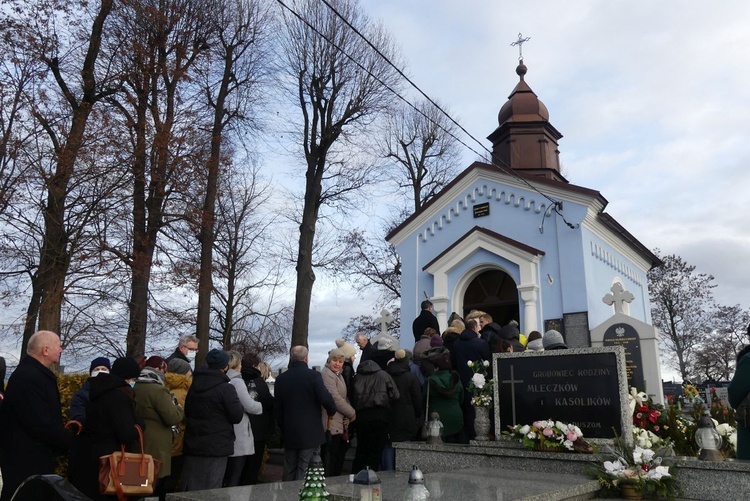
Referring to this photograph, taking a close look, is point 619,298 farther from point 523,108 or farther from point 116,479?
point 116,479

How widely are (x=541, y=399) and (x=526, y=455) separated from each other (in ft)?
2.01

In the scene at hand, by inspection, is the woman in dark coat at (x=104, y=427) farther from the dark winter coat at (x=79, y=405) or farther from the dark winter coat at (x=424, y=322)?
the dark winter coat at (x=424, y=322)

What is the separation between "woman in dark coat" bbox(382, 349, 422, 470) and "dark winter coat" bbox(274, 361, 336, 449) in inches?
42.9

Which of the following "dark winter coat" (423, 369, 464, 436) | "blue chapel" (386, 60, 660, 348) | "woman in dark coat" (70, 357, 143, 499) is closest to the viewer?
"woman in dark coat" (70, 357, 143, 499)

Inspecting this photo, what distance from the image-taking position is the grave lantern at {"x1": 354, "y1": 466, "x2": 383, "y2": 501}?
3869mm

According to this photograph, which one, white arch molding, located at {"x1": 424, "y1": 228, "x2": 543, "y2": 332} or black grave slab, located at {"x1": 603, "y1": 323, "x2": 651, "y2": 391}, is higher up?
white arch molding, located at {"x1": 424, "y1": 228, "x2": 543, "y2": 332}

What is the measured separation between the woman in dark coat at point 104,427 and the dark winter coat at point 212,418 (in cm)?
74

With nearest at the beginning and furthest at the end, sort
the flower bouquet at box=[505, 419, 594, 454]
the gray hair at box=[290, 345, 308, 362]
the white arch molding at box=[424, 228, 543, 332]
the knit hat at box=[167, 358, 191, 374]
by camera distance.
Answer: the flower bouquet at box=[505, 419, 594, 454]
the knit hat at box=[167, 358, 191, 374]
the gray hair at box=[290, 345, 308, 362]
the white arch molding at box=[424, 228, 543, 332]

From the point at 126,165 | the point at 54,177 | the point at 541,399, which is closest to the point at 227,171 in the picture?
the point at 126,165

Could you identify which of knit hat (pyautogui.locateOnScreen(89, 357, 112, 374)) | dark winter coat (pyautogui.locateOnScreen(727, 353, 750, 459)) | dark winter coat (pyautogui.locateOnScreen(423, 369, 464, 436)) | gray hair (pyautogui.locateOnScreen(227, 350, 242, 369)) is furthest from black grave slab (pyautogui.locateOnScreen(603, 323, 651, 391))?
knit hat (pyautogui.locateOnScreen(89, 357, 112, 374))

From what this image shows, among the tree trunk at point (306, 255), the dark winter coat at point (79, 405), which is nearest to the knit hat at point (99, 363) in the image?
the dark winter coat at point (79, 405)

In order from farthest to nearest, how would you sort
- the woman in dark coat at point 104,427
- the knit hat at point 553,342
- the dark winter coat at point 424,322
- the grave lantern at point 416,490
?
the dark winter coat at point 424,322
the knit hat at point 553,342
the woman in dark coat at point 104,427
the grave lantern at point 416,490

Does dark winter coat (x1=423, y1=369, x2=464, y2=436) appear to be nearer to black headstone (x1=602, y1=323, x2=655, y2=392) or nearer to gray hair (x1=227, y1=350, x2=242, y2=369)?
gray hair (x1=227, y1=350, x2=242, y2=369)

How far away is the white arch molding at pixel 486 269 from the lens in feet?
47.3
